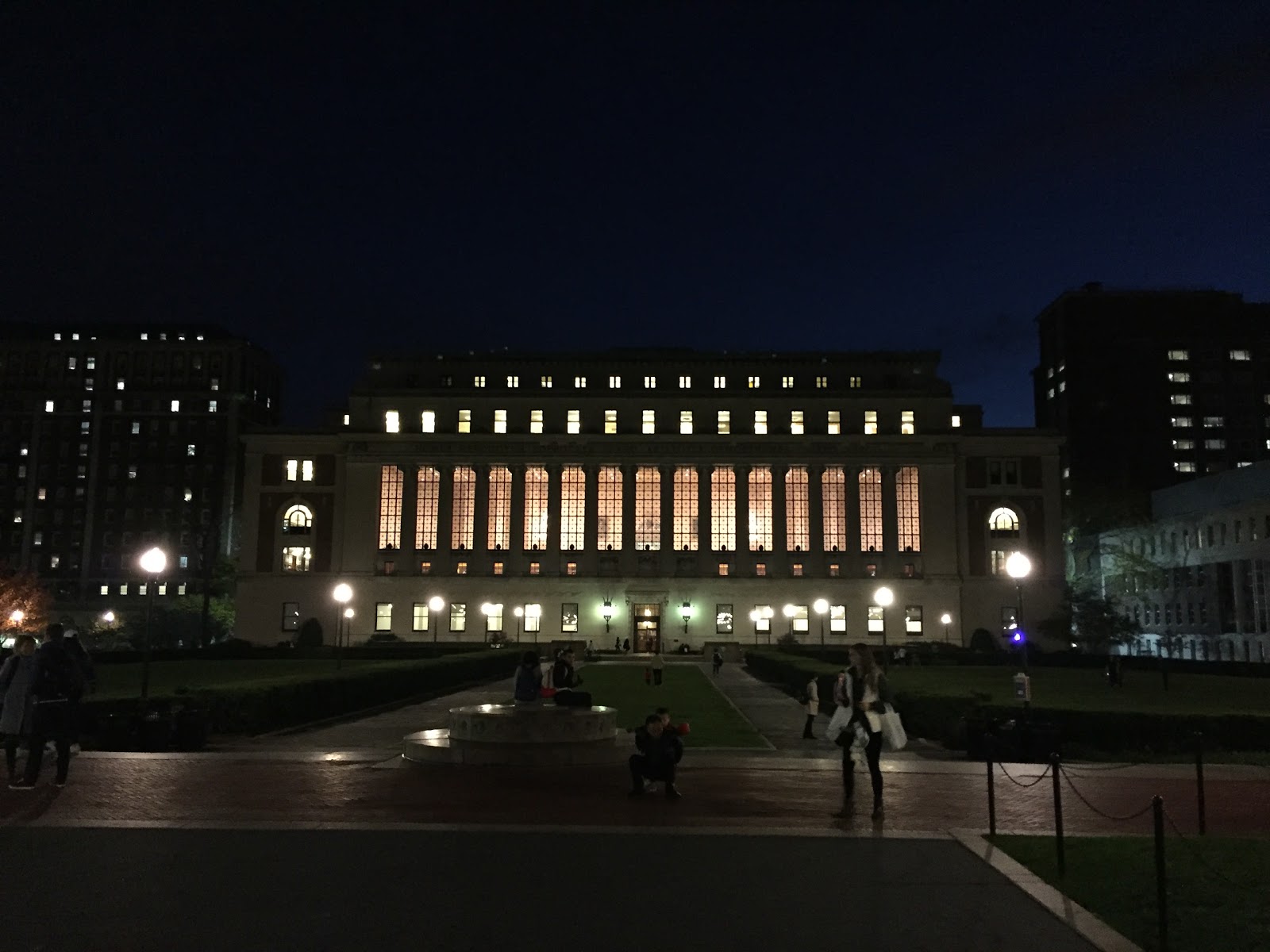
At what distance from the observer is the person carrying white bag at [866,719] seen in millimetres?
15375

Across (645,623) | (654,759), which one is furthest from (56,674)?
(645,623)

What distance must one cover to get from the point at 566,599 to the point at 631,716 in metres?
67.6

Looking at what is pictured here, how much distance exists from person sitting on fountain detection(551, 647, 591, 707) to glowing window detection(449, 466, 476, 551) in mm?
74288

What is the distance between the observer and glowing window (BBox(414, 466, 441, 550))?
101312 millimetres

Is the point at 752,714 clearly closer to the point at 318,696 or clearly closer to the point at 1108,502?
the point at 318,696

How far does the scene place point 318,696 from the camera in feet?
105

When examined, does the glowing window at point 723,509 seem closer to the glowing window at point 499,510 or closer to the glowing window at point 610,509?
the glowing window at point 610,509

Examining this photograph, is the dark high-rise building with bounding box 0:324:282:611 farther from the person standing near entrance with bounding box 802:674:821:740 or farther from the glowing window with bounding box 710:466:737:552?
the person standing near entrance with bounding box 802:674:821:740

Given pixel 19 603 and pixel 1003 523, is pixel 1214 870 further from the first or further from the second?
pixel 1003 523

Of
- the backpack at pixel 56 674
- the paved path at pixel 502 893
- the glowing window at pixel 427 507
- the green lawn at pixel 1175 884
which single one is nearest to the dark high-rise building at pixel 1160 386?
the glowing window at pixel 427 507

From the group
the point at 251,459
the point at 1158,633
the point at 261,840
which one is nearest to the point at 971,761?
the point at 261,840

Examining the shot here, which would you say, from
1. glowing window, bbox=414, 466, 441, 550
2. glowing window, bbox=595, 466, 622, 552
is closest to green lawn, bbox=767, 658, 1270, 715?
glowing window, bbox=595, 466, 622, 552

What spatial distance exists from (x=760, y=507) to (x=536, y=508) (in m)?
20.5

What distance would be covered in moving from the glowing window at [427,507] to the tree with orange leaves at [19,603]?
102 ft
